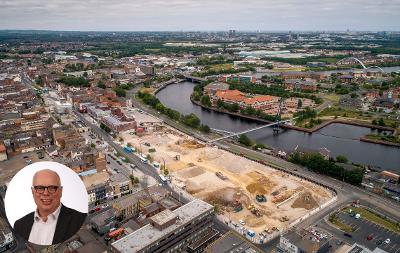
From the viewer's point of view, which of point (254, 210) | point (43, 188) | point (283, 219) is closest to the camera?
point (43, 188)

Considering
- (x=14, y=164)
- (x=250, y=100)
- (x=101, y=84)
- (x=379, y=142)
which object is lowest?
(x=379, y=142)

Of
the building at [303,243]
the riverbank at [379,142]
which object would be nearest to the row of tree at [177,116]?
the riverbank at [379,142]

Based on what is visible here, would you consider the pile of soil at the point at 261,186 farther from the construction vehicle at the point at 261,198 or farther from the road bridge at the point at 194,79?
the road bridge at the point at 194,79

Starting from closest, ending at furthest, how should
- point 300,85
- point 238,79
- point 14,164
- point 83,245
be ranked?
1. point 83,245
2. point 14,164
3. point 300,85
4. point 238,79

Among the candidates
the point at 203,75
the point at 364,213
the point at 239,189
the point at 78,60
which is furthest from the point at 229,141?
the point at 78,60

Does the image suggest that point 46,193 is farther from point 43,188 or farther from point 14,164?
point 14,164

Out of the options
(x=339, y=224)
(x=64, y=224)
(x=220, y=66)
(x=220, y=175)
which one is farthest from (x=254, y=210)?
(x=220, y=66)

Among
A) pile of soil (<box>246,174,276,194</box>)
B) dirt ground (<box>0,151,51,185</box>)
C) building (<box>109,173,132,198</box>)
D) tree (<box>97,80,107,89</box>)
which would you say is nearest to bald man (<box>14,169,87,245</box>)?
building (<box>109,173,132,198</box>)
